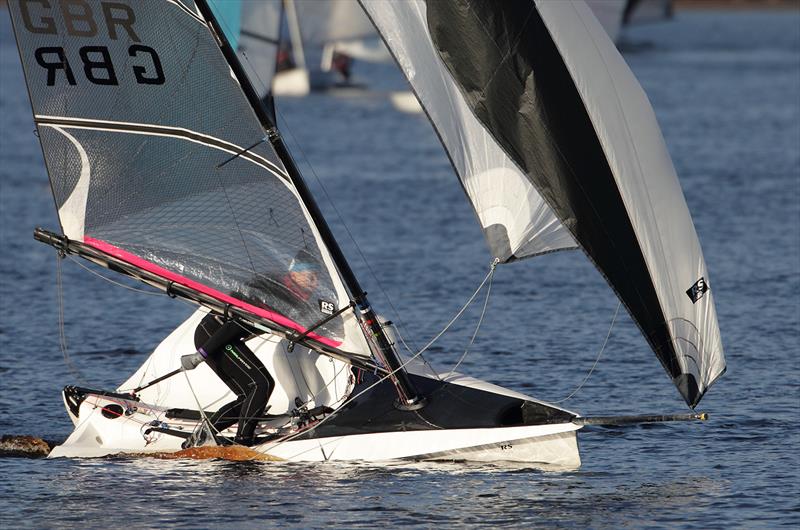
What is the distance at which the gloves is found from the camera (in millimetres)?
13422

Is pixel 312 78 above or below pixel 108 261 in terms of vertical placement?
above

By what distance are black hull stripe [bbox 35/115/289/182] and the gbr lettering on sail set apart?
35 centimetres

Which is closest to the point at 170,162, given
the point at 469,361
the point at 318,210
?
the point at 318,210

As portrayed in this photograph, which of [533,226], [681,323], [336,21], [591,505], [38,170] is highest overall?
[336,21]

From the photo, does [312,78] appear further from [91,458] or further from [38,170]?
[91,458]

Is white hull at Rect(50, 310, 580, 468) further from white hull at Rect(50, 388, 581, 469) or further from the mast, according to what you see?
the mast

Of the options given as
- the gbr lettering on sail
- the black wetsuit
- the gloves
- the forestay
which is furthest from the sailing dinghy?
the forestay

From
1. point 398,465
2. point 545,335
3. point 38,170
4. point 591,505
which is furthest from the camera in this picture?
point 38,170

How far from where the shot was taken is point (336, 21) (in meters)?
46.9

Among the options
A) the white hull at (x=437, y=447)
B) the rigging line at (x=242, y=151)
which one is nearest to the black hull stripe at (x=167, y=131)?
the rigging line at (x=242, y=151)

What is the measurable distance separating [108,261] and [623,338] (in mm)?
8203

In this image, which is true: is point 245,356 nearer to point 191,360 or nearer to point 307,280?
point 191,360

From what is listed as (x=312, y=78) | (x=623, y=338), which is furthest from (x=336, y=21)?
(x=623, y=338)

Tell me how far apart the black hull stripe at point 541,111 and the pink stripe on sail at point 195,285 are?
2603 mm
